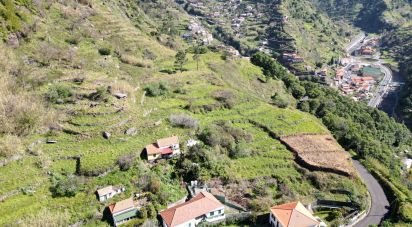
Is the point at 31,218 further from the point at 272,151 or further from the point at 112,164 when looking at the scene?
the point at 272,151

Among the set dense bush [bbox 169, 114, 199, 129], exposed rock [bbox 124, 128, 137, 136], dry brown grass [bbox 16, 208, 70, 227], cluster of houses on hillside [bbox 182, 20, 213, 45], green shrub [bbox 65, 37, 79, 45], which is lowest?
dry brown grass [bbox 16, 208, 70, 227]

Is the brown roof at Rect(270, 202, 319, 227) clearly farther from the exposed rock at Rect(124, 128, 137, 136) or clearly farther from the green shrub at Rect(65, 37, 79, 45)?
the green shrub at Rect(65, 37, 79, 45)

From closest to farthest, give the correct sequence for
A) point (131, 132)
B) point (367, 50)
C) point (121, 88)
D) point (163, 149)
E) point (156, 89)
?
point (163, 149) → point (131, 132) → point (121, 88) → point (156, 89) → point (367, 50)

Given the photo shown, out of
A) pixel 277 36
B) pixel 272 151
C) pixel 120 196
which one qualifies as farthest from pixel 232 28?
pixel 120 196

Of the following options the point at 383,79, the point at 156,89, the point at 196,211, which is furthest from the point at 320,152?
the point at 383,79

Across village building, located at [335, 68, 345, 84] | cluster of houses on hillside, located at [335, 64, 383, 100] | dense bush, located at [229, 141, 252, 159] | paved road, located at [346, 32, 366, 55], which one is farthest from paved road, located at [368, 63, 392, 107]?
dense bush, located at [229, 141, 252, 159]

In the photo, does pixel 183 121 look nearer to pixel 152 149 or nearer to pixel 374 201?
→ pixel 152 149

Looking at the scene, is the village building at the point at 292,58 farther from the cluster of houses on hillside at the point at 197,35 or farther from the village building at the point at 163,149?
the village building at the point at 163,149
